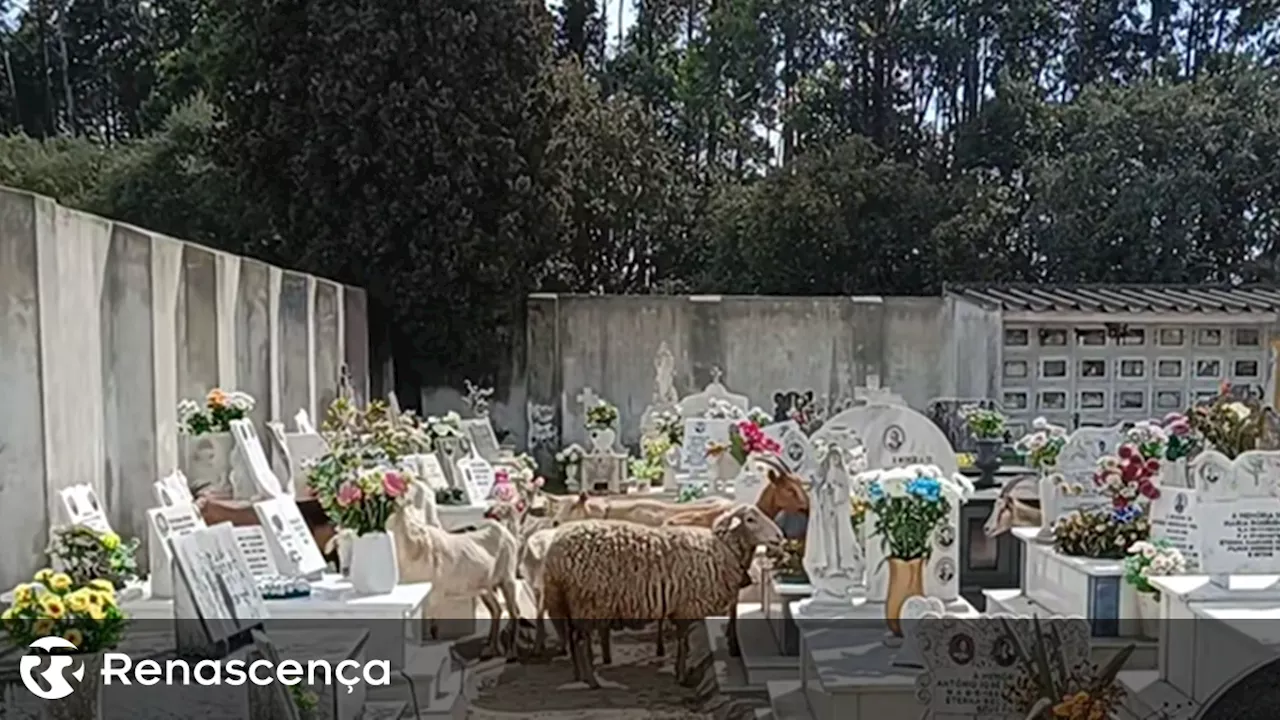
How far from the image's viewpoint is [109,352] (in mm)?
5371

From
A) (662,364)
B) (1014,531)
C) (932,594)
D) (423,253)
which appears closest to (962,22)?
(662,364)

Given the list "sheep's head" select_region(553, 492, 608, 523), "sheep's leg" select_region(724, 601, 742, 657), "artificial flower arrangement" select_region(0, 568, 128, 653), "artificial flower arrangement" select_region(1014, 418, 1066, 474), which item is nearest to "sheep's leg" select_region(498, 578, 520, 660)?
"sheep's head" select_region(553, 492, 608, 523)

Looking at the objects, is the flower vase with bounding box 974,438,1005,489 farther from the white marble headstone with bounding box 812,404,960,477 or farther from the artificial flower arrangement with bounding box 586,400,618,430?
the artificial flower arrangement with bounding box 586,400,618,430

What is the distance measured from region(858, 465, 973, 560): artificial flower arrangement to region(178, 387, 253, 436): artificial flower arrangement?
3.55m

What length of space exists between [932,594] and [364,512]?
2531 mm

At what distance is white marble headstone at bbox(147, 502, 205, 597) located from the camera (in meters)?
4.46

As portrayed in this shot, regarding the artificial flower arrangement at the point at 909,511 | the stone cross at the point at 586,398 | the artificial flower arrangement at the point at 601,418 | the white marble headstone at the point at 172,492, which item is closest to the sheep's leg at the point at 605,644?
the artificial flower arrangement at the point at 909,511

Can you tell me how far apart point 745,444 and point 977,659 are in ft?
14.1

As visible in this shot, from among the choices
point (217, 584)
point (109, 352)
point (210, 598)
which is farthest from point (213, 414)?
point (210, 598)

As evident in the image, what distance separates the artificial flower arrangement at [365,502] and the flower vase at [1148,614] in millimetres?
3315

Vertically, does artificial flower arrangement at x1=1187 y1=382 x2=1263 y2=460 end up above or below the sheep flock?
above

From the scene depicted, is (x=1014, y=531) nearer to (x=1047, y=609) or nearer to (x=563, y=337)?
(x=1047, y=609)

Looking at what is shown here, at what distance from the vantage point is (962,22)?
65.3ft

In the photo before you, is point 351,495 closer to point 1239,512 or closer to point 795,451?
point 795,451
